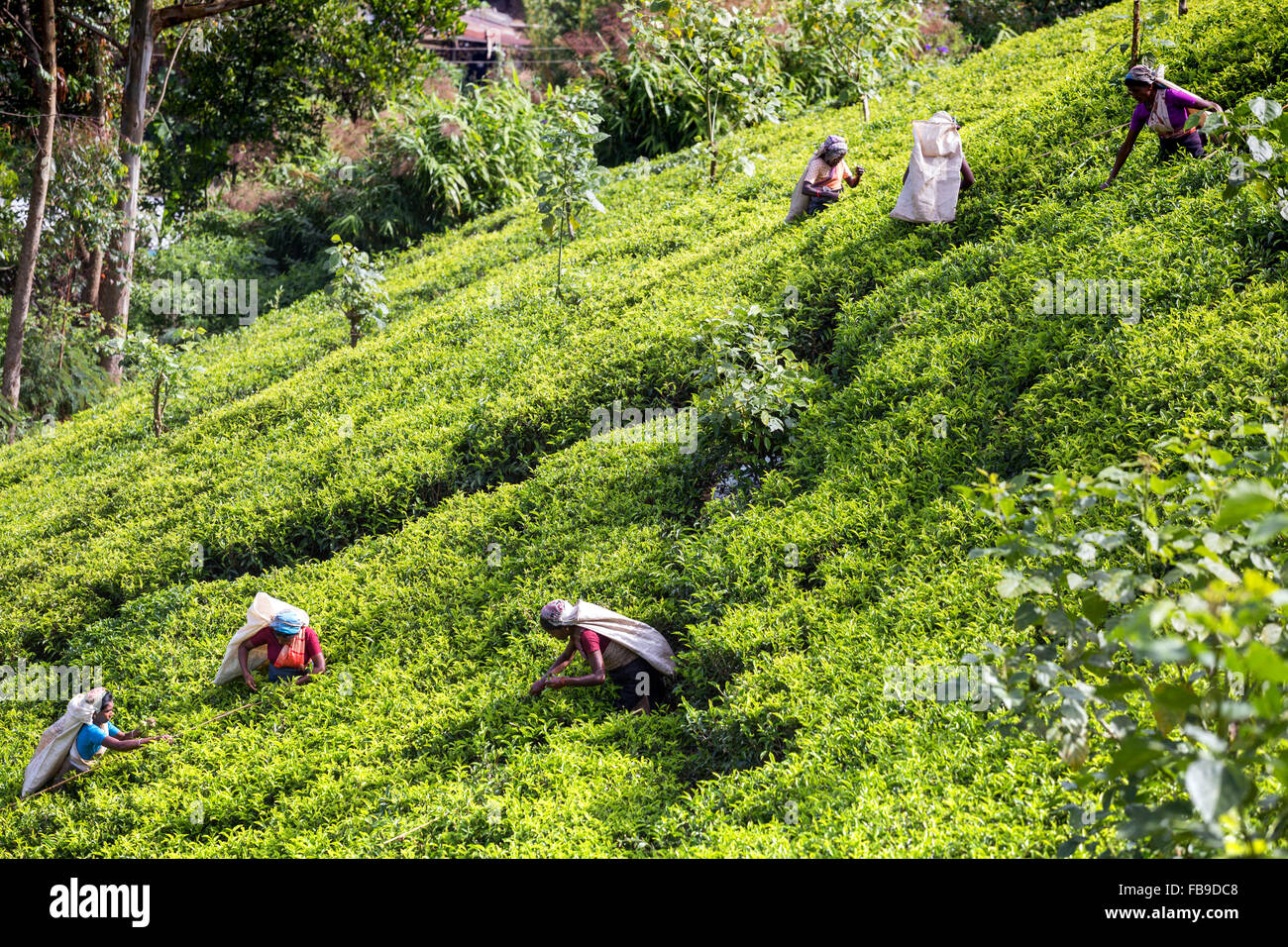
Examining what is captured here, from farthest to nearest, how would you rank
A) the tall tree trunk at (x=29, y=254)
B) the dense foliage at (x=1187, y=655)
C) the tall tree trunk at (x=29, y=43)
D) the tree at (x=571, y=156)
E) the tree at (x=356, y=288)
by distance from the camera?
1. the tall tree trunk at (x=29, y=43)
2. the tall tree trunk at (x=29, y=254)
3. the tree at (x=356, y=288)
4. the tree at (x=571, y=156)
5. the dense foliage at (x=1187, y=655)

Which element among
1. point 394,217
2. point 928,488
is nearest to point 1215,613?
point 928,488

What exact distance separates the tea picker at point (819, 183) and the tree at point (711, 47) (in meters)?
2.74

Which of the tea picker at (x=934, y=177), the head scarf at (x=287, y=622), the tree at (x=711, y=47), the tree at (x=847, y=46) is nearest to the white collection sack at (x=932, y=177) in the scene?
the tea picker at (x=934, y=177)

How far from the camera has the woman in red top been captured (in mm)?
6652

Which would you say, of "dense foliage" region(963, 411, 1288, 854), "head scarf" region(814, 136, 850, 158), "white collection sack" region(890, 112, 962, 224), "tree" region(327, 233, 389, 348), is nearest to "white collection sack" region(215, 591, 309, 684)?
"dense foliage" region(963, 411, 1288, 854)

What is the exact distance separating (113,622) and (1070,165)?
9027 mm

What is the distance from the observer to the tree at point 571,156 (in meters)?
10.2

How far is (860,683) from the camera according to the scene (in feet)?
16.3

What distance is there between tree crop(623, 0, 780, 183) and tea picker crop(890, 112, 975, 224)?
415 centimetres

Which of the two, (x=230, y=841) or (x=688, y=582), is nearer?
(x=230, y=841)

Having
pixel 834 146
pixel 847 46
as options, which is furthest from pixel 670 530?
pixel 847 46

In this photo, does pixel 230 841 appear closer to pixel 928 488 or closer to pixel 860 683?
pixel 860 683

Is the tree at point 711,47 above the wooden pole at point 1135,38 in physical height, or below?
above

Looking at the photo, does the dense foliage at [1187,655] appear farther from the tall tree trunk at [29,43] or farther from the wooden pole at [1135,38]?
the tall tree trunk at [29,43]
